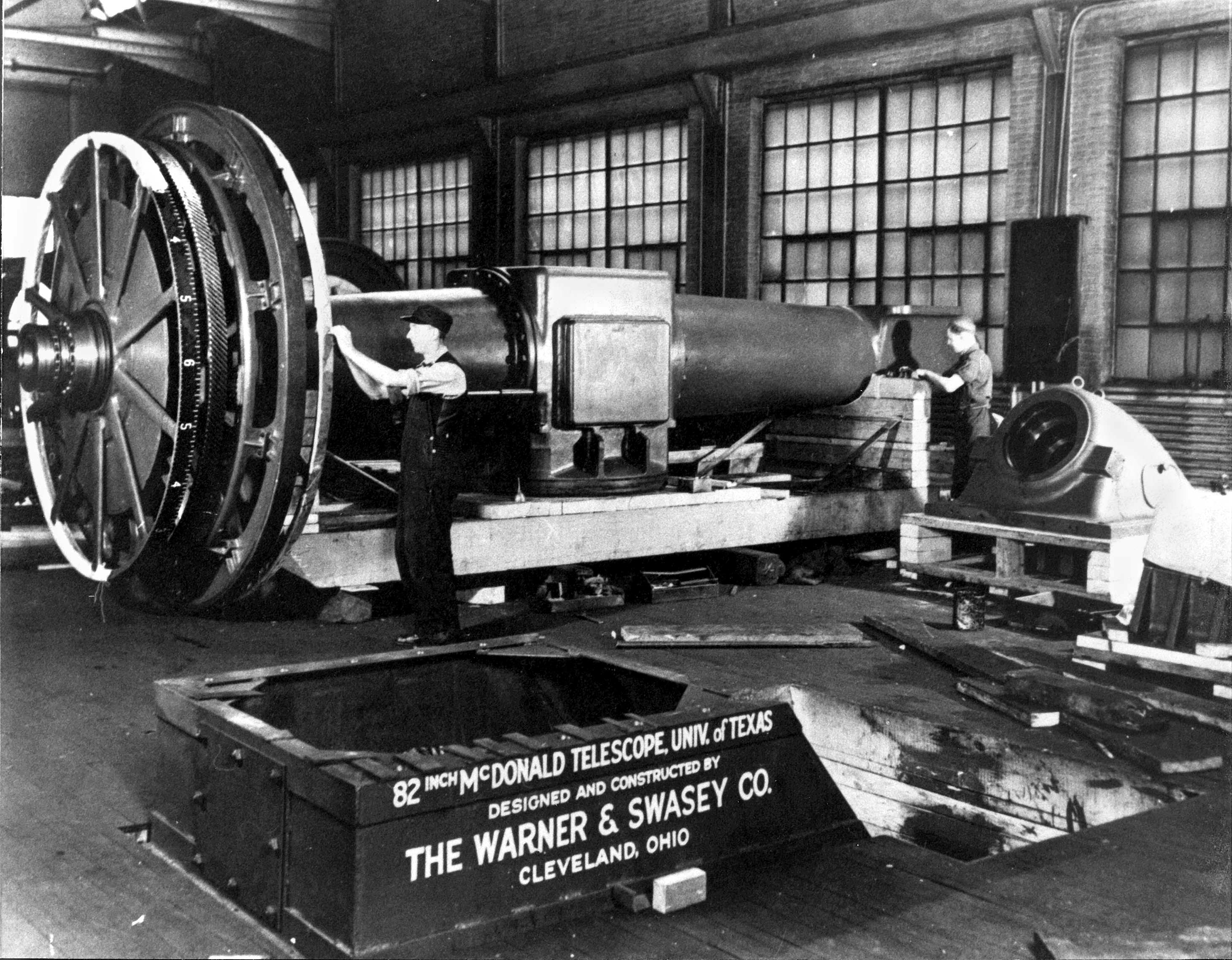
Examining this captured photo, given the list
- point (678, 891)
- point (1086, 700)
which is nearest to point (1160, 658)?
point (1086, 700)

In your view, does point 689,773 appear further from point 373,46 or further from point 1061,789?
point 373,46

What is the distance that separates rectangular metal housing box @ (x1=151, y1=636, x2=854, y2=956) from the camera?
2.69 meters

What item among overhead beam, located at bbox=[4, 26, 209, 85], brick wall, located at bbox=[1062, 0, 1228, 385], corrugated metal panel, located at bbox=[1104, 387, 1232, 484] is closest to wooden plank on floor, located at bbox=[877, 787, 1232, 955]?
corrugated metal panel, located at bbox=[1104, 387, 1232, 484]

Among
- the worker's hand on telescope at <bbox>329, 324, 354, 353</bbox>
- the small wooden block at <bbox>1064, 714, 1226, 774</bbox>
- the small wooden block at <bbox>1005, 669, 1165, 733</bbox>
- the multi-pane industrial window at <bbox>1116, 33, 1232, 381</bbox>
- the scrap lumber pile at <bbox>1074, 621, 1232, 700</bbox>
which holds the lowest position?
the small wooden block at <bbox>1064, 714, 1226, 774</bbox>

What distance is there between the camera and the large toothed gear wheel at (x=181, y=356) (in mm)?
4758

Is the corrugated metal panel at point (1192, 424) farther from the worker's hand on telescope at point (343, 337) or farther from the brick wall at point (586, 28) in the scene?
the worker's hand on telescope at point (343, 337)

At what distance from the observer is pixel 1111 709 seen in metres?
4.07

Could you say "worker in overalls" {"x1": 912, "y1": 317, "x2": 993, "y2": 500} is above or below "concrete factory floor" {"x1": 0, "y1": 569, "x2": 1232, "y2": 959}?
above

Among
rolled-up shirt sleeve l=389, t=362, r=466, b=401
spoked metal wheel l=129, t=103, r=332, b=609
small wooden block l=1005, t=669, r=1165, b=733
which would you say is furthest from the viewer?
rolled-up shirt sleeve l=389, t=362, r=466, b=401

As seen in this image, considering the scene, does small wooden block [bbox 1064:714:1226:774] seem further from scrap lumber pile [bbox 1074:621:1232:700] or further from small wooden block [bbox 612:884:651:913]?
small wooden block [bbox 612:884:651:913]

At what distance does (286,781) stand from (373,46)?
13.2 meters

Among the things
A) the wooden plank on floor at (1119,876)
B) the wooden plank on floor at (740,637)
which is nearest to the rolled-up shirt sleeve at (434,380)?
the wooden plank on floor at (740,637)

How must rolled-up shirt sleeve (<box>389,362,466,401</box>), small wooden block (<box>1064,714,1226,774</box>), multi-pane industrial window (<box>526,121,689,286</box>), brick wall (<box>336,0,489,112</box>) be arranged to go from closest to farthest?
1. small wooden block (<box>1064,714,1226,774</box>)
2. rolled-up shirt sleeve (<box>389,362,466,401</box>)
3. multi-pane industrial window (<box>526,121,689,286</box>)
4. brick wall (<box>336,0,489,112</box>)

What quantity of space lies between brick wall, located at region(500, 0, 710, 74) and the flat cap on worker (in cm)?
689
